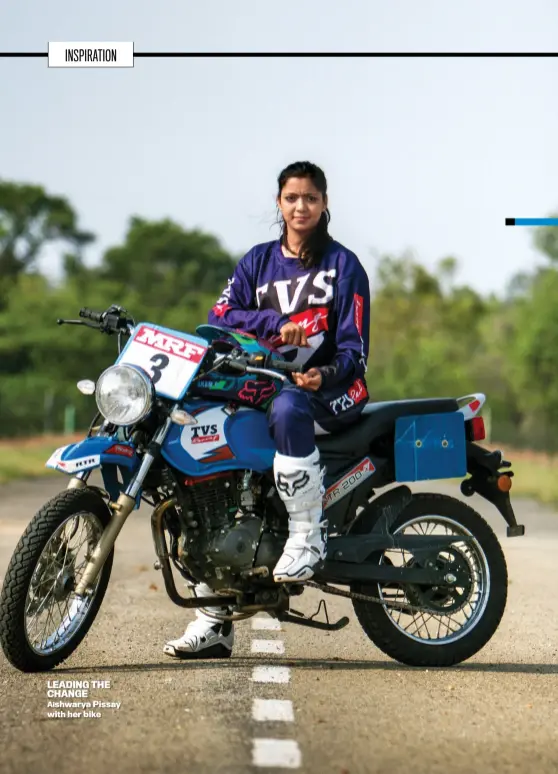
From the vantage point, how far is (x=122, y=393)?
257 inches

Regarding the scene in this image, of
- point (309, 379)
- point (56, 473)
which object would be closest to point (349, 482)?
point (309, 379)

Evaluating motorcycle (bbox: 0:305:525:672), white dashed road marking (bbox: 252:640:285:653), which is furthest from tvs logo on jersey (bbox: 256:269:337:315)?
white dashed road marking (bbox: 252:640:285:653)

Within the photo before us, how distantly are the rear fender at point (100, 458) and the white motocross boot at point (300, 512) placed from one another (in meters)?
0.67

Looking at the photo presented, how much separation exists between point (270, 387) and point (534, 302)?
42081 mm

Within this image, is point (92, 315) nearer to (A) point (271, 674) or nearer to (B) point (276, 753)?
(A) point (271, 674)

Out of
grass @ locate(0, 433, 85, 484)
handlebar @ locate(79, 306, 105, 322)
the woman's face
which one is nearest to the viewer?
handlebar @ locate(79, 306, 105, 322)

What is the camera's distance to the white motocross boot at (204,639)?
7.32m

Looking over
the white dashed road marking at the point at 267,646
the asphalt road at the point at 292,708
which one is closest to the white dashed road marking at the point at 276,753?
the asphalt road at the point at 292,708

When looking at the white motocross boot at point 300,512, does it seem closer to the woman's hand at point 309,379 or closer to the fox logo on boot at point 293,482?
the fox logo on boot at point 293,482

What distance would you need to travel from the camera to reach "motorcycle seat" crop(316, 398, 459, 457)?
7.11 metres

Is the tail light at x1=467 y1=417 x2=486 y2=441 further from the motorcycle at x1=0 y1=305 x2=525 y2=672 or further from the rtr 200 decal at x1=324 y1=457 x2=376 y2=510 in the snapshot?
the rtr 200 decal at x1=324 y1=457 x2=376 y2=510

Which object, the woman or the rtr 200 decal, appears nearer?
the woman

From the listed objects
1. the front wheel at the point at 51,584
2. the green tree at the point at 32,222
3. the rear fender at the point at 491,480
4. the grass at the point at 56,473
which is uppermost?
the green tree at the point at 32,222

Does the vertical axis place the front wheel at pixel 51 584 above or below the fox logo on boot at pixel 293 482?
below
